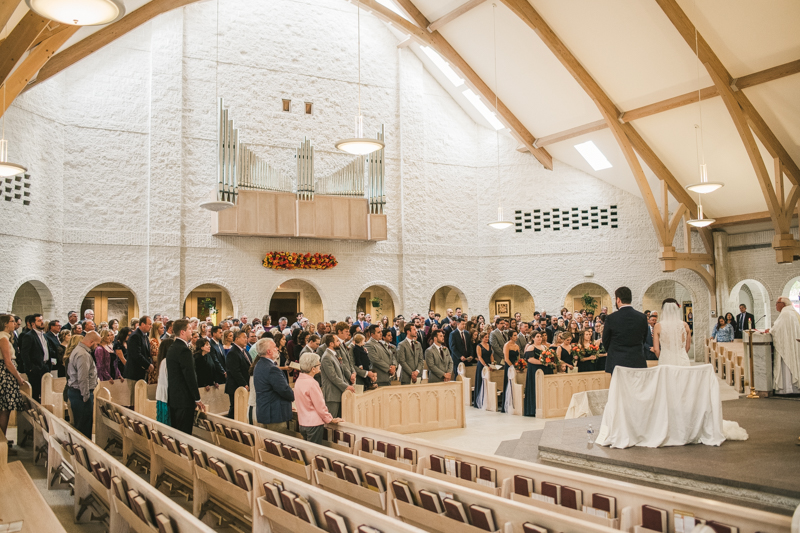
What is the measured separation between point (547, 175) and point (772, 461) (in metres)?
13.4

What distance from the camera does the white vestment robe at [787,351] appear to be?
7.63 meters

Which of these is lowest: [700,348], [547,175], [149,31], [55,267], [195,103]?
[700,348]

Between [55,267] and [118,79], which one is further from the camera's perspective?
[118,79]

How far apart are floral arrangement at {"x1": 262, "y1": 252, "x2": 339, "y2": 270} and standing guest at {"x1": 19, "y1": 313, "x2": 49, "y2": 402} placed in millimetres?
6887

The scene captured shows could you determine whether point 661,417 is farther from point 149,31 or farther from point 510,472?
point 149,31

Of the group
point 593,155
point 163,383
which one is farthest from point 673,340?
point 593,155

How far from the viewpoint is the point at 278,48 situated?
52.0 ft

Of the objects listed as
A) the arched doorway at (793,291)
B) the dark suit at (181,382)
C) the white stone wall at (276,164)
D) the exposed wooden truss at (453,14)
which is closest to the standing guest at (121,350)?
the dark suit at (181,382)

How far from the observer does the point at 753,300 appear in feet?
57.8

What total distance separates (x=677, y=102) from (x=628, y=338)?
330 inches

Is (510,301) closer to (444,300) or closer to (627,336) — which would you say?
(444,300)

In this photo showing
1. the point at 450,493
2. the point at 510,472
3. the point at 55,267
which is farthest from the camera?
the point at 55,267

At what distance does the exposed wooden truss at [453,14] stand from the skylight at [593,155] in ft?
15.0

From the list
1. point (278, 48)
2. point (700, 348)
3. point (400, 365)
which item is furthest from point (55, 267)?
point (700, 348)
